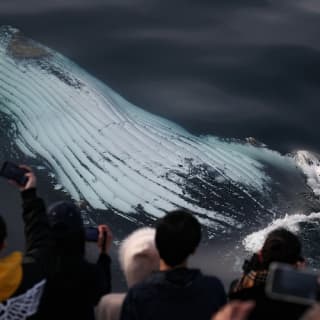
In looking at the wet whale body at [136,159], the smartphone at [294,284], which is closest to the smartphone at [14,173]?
the smartphone at [294,284]

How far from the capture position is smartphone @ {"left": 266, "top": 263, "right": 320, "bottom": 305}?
2.42m

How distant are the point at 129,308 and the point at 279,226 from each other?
235cm

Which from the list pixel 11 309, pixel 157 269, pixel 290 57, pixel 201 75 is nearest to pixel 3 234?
pixel 11 309

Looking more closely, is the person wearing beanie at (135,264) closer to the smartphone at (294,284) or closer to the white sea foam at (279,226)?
the smartphone at (294,284)

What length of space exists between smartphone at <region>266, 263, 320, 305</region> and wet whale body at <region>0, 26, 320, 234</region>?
2.78 metres

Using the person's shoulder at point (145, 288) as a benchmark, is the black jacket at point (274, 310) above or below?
below

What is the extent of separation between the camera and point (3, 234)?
3.13 meters

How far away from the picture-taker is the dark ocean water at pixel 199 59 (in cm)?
632

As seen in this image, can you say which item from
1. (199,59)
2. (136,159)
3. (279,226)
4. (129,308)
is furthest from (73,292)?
(199,59)

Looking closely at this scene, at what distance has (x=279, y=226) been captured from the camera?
17.1 feet

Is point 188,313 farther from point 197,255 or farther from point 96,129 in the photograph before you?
point 96,129

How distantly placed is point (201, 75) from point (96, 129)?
1309 mm

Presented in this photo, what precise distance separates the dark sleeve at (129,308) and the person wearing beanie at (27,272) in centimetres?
35

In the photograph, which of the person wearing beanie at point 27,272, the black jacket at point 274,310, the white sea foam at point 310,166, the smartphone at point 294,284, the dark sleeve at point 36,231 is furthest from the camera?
the white sea foam at point 310,166
